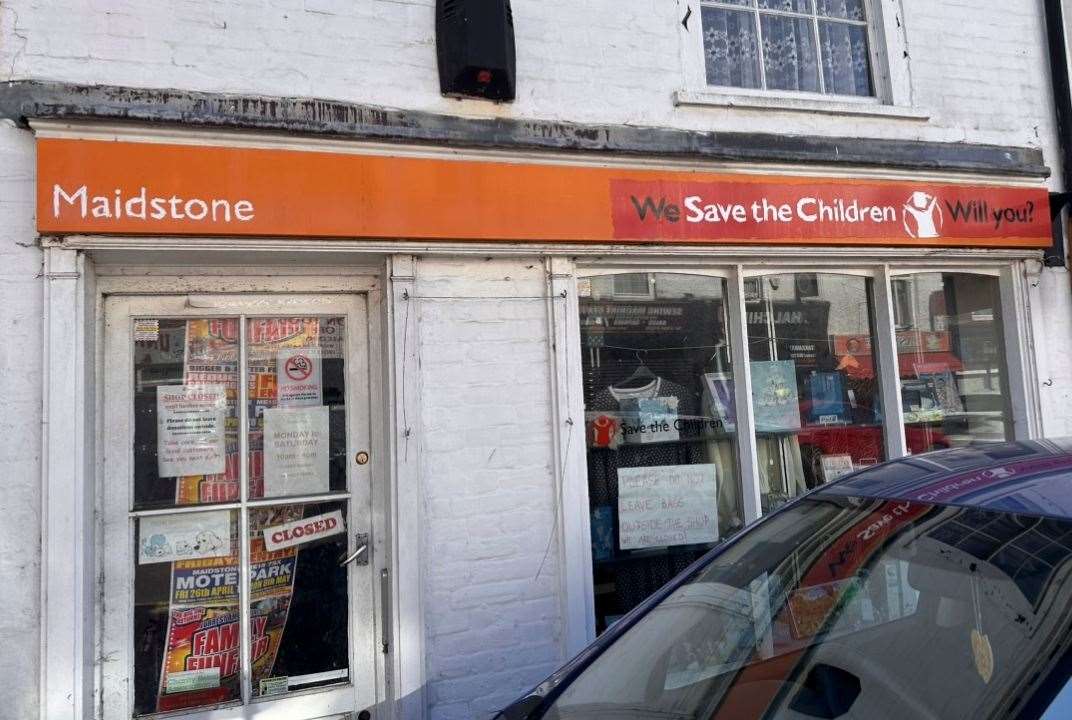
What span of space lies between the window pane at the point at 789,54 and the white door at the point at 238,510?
3091 millimetres

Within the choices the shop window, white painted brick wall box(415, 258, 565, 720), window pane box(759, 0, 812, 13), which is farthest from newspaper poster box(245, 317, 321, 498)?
window pane box(759, 0, 812, 13)

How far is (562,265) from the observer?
3740 millimetres

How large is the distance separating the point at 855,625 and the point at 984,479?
0.52 metres

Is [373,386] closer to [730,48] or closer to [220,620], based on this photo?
[220,620]

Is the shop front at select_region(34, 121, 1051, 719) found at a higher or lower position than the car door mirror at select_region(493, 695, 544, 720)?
higher

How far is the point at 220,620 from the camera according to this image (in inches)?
132

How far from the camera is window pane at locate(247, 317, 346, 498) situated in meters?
3.49

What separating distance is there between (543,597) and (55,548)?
2.20m

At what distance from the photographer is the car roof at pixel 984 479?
1627 millimetres

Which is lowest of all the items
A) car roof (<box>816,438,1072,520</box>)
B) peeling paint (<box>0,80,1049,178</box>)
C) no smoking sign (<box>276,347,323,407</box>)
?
car roof (<box>816,438,1072,520</box>)

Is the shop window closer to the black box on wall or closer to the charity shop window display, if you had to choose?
the black box on wall

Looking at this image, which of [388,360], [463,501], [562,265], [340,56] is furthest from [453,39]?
[463,501]

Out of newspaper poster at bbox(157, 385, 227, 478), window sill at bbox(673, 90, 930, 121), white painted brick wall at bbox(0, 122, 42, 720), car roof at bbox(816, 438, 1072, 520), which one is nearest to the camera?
car roof at bbox(816, 438, 1072, 520)

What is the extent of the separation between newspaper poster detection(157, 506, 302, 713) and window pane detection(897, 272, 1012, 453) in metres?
4.04
